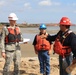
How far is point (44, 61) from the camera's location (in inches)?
330

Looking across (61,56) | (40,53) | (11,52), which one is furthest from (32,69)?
(61,56)

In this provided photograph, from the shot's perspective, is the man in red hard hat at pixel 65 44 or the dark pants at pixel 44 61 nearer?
the man in red hard hat at pixel 65 44

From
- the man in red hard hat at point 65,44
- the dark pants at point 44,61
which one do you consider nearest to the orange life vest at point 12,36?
the dark pants at point 44,61

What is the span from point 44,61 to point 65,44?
2515 mm

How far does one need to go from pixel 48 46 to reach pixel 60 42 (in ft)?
7.16

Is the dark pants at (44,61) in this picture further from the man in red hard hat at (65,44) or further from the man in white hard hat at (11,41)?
the man in red hard hat at (65,44)

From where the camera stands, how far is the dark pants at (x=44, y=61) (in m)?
8.24

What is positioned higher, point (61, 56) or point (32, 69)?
point (61, 56)

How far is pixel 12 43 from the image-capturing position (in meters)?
7.44

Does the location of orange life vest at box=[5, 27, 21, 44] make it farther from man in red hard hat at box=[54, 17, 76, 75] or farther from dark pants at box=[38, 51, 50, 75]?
man in red hard hat at box=[54, 17, 76, 75]

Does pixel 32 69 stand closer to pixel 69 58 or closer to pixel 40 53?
pixel 40 53

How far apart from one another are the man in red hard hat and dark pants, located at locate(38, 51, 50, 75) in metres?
2.06

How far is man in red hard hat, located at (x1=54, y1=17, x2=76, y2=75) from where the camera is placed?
5.80 metres

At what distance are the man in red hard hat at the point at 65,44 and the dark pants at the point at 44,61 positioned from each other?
2.06m
